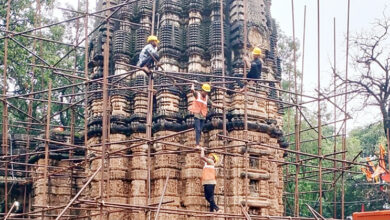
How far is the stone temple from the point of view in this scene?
12406 mm

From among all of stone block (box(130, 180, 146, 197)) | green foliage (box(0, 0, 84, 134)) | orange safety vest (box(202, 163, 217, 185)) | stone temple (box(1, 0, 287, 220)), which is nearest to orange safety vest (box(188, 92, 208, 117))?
orange safety vest (box(202, 163, 217, 185))

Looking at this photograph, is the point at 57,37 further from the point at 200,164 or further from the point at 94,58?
the point at 200,164

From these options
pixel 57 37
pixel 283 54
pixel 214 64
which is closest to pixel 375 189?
pixel 283 54

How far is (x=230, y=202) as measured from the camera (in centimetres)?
1209

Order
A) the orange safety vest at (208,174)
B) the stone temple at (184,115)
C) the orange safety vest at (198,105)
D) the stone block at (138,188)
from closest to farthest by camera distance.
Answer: the orange safety vest at (208,174) → the orange safety vest at (198,105) → the stone temple at (184,115) → the stone block at (138,188)

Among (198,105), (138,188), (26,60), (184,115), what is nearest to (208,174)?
(198,105)

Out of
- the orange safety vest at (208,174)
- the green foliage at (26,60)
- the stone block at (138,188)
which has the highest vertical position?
the green foliage at (26,60)

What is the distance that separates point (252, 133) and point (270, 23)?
409 cm

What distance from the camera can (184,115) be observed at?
13.2 m

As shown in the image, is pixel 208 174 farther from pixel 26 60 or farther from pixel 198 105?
pixel 26 60

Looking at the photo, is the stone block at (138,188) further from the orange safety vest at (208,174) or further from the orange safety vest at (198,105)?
the orange safety vest at (198,105)

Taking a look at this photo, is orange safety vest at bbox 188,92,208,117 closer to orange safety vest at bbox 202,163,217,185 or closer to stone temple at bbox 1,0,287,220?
orange safety vest at bbox 202,163,217,185

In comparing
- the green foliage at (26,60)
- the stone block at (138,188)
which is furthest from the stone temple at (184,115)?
the green foliage at (26,60)

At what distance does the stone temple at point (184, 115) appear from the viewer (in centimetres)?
1241
